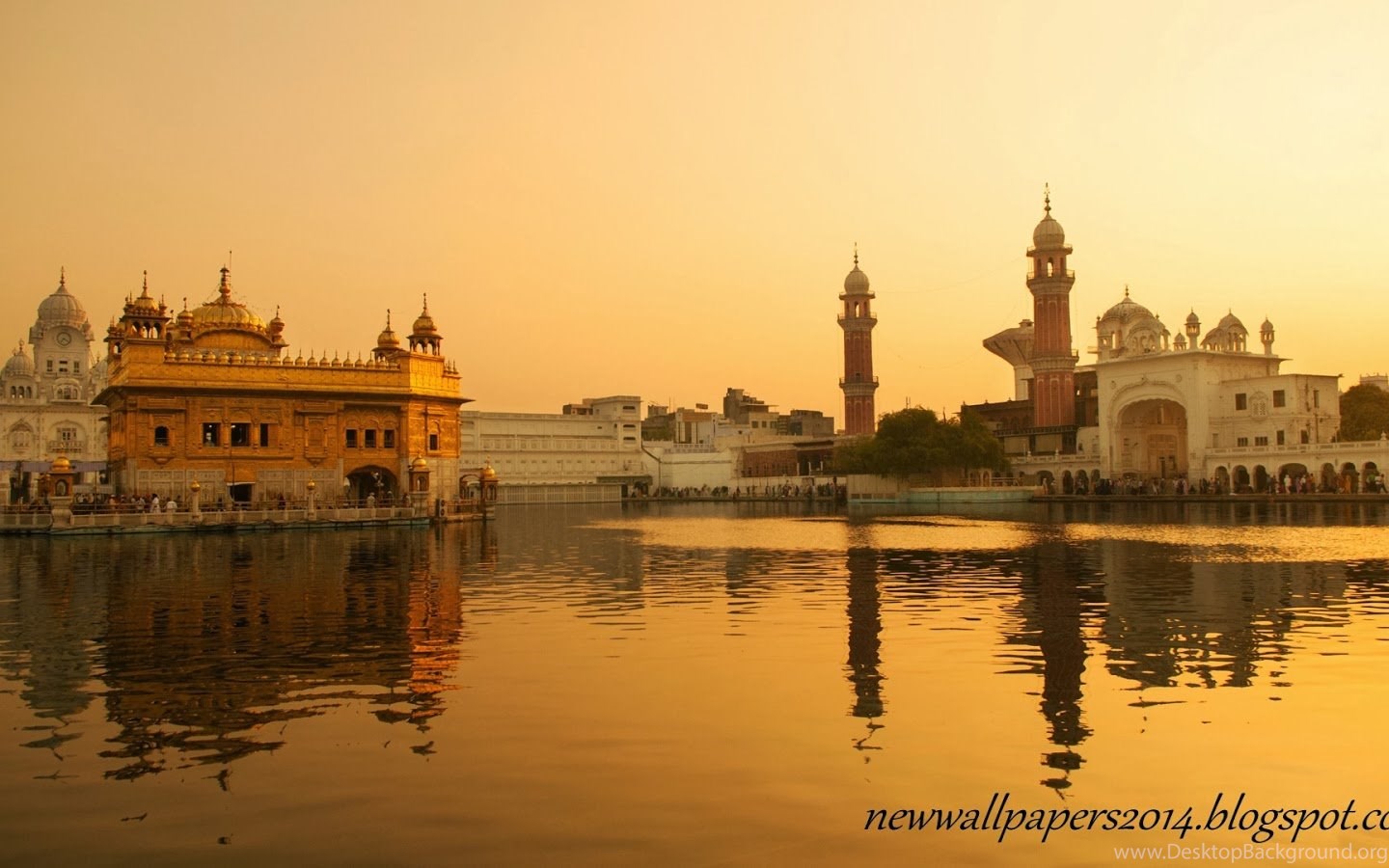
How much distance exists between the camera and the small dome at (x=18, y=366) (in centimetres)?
9169

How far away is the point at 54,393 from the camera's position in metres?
93.1

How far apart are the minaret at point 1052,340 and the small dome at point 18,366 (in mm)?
80062

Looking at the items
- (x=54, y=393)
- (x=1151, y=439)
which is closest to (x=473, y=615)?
(x=1151, y=439)

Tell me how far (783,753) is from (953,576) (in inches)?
525

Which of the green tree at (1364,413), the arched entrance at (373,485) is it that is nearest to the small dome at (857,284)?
the green tree at (1364,413)

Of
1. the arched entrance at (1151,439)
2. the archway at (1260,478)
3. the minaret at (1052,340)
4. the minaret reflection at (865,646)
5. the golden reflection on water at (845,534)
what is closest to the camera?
→ the minaret reflection at (865,646)

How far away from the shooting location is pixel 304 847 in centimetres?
585

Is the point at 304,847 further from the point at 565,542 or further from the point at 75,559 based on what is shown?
the point at 565,542

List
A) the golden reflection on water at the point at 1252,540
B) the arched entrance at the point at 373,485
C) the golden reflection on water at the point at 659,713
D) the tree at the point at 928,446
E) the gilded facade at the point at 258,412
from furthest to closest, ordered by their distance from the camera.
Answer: the tree at the point at 928,446 < the arched entrance at the point at 373,485 < the gilded facade at the point at 258,412 < the golden reflection on water at the point at 1252,540 < the golden reflection on water at the point at 659,713

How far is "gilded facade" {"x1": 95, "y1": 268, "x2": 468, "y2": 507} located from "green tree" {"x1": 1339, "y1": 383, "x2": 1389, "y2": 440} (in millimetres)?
57234

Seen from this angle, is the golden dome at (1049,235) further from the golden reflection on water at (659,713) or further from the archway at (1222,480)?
the golden reflection on water at (659,713)

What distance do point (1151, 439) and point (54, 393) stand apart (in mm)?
85093

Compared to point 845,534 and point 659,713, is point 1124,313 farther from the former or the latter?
point 659,713

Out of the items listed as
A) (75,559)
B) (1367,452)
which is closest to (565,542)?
(75,559)
